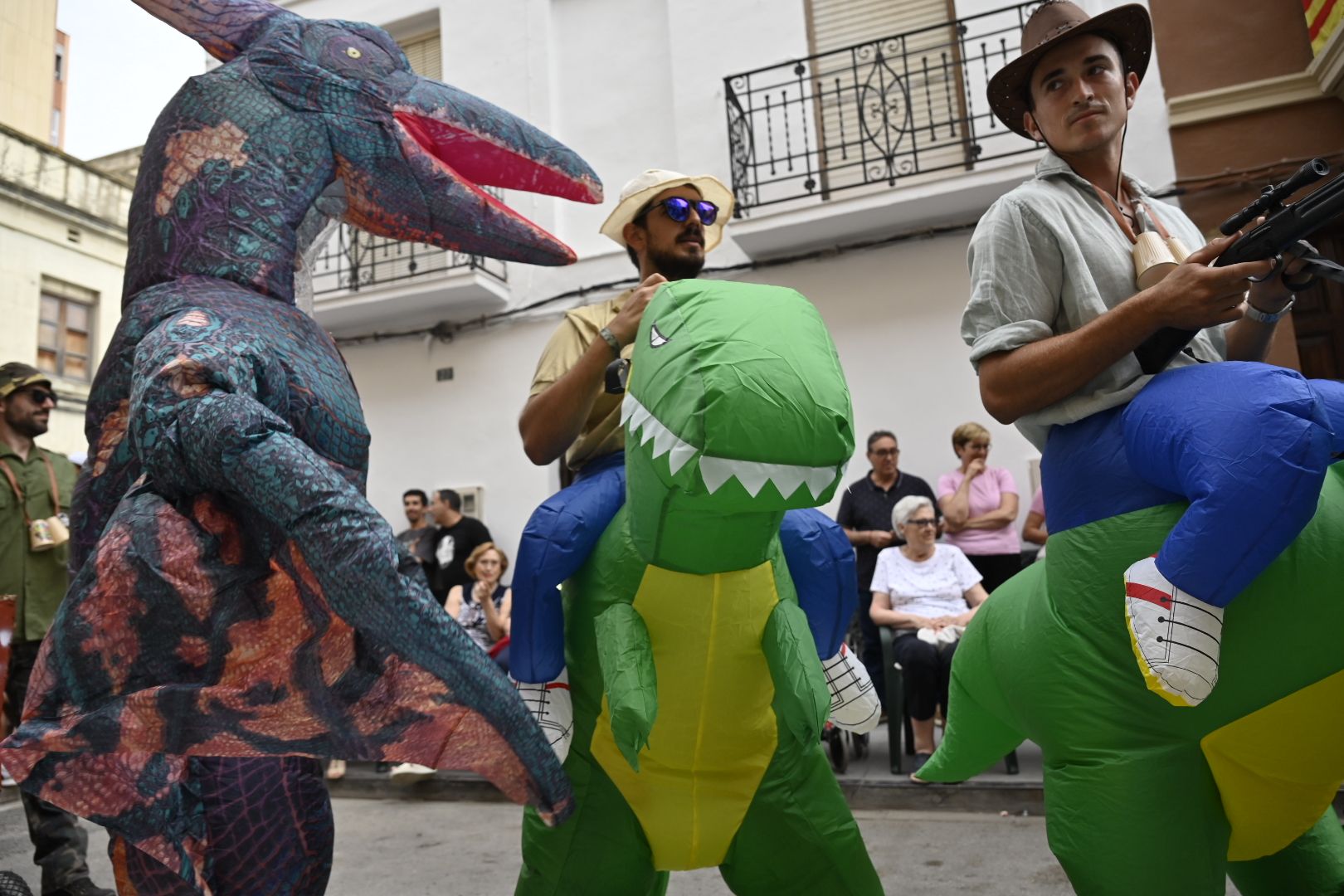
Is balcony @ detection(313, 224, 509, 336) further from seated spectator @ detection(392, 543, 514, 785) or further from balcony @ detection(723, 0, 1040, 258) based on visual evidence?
seated spectator @ detection(392, 543, 514, 785)

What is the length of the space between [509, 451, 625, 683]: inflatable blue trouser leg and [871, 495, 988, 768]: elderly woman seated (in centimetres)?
304

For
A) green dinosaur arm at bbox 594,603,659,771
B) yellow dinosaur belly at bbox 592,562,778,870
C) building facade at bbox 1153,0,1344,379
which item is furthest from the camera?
building facade at bbox 1153,0,1344,379

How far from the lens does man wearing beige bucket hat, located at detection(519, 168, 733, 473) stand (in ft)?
5.65

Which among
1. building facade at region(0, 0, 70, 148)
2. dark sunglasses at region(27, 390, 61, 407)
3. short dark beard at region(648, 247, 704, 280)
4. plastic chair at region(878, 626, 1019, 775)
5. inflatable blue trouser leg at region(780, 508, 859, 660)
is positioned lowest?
plastic chair at region(878, 626, 1019, 775)

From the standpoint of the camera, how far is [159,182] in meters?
1.44

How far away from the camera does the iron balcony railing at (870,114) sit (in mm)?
6902

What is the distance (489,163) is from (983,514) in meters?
4.21

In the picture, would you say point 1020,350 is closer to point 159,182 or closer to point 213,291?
point 213,291

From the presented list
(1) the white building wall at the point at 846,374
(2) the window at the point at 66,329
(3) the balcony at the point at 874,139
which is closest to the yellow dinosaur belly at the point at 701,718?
(1) the white building wall at the point at 846,374

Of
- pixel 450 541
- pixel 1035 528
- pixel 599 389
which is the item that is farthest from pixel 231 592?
pixel 450 541

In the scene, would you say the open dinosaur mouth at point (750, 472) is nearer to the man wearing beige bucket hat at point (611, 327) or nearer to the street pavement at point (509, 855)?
the man wearing beige bucket hat at point (611, 327)

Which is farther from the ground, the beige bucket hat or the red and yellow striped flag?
the red and yellow striped flag

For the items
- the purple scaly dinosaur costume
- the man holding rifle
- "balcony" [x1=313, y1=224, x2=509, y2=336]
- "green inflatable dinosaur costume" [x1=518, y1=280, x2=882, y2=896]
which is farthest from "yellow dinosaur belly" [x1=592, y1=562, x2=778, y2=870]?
"balcony" [x1=313, y1=224, x2=509, y2=336]

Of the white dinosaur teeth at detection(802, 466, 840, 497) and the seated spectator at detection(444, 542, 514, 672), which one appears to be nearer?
the white dinosaur teeth at detection(802, 466, 840, 497)
